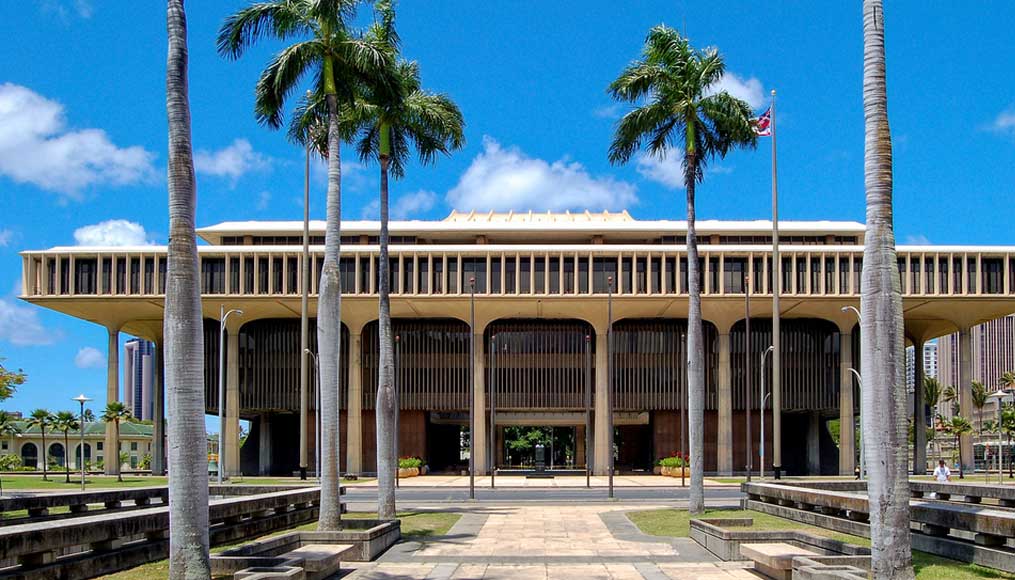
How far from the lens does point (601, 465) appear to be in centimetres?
7050

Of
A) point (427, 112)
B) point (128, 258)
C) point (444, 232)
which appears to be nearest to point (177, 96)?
point (427, 112)

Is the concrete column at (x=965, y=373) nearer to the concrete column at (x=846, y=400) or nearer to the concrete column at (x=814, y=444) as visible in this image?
the concrete column at (x=846, y=400)

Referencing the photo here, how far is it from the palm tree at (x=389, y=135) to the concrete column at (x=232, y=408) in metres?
42.2

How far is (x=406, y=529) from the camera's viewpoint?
26.5 meters

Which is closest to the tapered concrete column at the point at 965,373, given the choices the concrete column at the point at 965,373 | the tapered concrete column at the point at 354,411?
the concrete column at the point at 965,373

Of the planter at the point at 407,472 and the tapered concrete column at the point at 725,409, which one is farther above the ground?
the tapered concrete column at the point at 725,409

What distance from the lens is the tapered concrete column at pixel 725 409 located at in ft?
227

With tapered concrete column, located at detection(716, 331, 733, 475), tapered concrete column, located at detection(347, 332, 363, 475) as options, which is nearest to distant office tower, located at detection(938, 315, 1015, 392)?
tapered concrete column, located at detection(716, 331, 733, 475)

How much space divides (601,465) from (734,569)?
2070 inches

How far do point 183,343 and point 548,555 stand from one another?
1008 cm

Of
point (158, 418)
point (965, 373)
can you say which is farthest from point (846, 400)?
point (158, 418)

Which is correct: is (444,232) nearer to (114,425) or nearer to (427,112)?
(114,425)

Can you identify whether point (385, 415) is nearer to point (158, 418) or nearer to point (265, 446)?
point (158, 418)

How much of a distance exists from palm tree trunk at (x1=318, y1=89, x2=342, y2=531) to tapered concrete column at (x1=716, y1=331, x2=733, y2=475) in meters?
49.3
